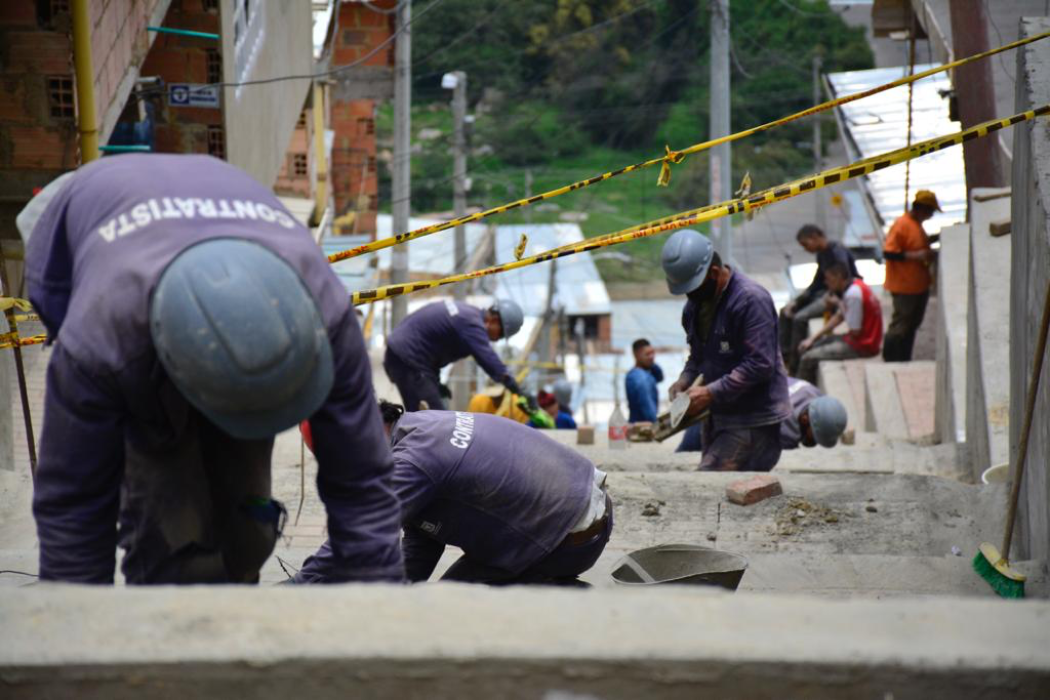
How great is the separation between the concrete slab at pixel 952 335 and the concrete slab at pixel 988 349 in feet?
1.58

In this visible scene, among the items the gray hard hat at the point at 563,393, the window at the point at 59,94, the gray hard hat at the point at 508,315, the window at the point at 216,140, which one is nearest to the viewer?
the window at the point at 59,94

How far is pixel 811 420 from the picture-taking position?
889cm

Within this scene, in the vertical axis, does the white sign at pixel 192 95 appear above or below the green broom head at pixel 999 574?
above

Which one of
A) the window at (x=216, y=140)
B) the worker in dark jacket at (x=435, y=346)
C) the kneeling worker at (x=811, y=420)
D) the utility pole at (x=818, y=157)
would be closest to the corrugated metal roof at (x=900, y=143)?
the kneeling worker at (x=811, y=420)

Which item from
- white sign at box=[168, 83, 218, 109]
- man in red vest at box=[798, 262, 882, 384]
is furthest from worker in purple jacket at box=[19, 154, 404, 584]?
man in red vest at box=[798, 262, 882, 384]

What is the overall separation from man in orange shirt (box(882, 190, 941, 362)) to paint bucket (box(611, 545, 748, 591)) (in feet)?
25.7

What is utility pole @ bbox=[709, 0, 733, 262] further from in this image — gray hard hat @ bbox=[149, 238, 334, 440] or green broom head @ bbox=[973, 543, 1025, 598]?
gray hard hat @ bbox=[149, 238, 334, 440]

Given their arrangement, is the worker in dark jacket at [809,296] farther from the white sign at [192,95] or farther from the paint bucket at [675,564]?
the paint bucket at [675,564]

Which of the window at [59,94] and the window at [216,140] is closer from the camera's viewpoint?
the window at [59,94]

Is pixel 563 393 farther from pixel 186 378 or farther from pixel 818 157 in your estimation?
pixel 818 157

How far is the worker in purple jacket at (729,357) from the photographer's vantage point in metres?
7.17

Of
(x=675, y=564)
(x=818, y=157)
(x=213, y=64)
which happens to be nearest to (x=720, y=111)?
(x=213, y=64)

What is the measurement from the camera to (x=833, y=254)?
1320 centimetres

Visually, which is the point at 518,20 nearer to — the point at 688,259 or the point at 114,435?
the point at 688,259
